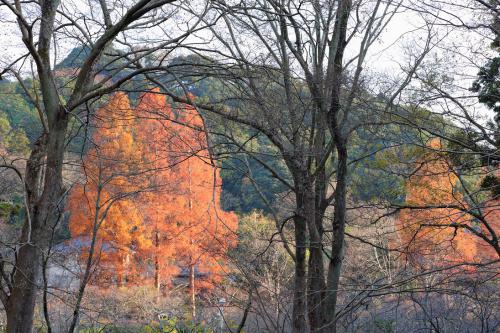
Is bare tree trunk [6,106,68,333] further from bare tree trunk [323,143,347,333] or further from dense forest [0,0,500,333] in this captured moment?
bare tree trunk [323,143,347,333]

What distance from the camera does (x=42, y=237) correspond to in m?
4.87

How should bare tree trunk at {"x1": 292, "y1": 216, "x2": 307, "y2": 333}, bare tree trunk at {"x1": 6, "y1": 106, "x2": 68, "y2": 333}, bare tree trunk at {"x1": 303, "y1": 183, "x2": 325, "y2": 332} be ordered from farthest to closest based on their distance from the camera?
1. bare tree trunk at {"x1": 303, "y1": 183, "x2": 325, "y2": 332}
2. bare tree trunk at {"x1": 292, "y1": 216, "x2": 307, "y2": 333}
3. bare tree trunk at {"x1": 6, "y1": 106, "x2": 68, "y2": 333}

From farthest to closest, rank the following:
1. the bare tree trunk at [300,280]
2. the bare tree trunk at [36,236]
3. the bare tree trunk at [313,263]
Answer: the bare tree trunk at [313,263], the bare tree trunk at [300,280], the bare tree trunk at [36,236]

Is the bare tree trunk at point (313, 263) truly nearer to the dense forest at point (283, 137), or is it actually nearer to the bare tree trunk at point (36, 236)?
the dense forest at point (283, 137)

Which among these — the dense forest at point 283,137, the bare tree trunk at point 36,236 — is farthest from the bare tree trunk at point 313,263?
the bare tree trunk at point 36,236

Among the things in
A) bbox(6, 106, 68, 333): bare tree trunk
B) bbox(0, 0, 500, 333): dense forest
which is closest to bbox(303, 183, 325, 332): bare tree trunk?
bbox(0, 0, 500, 333): dense forest

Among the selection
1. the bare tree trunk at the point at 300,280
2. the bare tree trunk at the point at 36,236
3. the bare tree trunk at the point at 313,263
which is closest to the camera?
the bare tree trunk at the point at 36,236

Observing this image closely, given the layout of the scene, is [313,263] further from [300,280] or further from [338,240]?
[338,240]

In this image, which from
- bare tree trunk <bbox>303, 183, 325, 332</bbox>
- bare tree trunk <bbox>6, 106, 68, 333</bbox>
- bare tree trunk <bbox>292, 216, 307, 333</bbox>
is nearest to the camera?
bare tree trunk <bbox>6, 106, 68, 333</bbox>

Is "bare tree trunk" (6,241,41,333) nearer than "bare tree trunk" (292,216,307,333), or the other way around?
"bare tree trunk" (6,241,41,333)

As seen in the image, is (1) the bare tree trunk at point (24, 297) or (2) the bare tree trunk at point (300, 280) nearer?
(1) the bare tree trunk at point (24, 297)

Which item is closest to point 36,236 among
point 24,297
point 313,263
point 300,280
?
point 24,297

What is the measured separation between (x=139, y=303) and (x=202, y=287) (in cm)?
287

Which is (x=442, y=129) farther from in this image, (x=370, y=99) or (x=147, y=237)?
(x=147, y=237)
